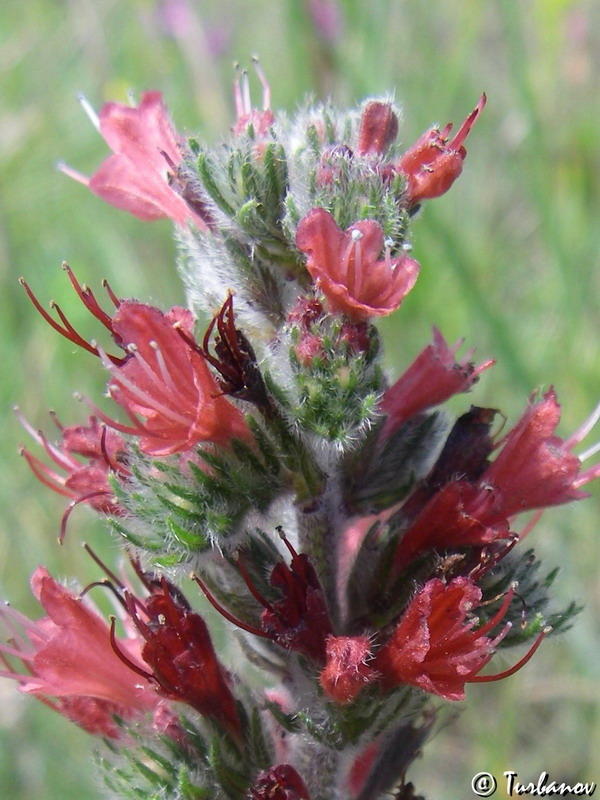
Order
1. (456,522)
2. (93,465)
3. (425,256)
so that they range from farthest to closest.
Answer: (425,256) < (93,465) < (456,522)

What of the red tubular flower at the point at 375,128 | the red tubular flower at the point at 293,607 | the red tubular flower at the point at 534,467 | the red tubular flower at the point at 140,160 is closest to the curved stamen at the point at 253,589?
the red tubular flower at the point at 293,607

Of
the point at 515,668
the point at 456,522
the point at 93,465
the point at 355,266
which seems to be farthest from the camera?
the point at 93,465

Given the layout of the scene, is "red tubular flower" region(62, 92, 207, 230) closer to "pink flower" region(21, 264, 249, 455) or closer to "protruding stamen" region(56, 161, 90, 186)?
"protruding stamen" region(56, 161, 90, 186)

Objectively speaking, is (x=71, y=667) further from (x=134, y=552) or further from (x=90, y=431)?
(x=90, y=431)

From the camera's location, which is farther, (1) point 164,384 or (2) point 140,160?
(2) point 140,160

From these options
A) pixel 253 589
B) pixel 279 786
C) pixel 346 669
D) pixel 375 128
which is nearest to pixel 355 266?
pixel 375 128

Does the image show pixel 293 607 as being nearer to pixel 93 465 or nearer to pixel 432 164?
pixel 93 465
